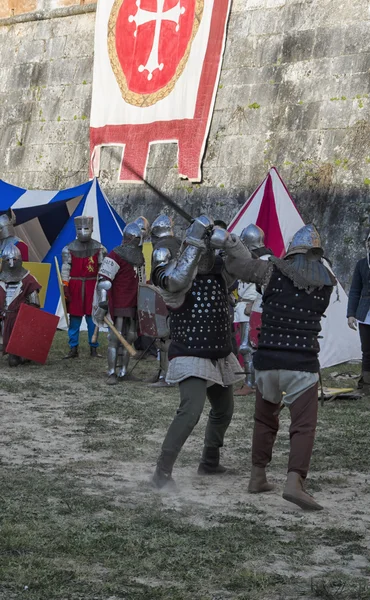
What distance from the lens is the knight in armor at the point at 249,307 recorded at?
7793mm

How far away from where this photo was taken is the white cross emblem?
42.6ft

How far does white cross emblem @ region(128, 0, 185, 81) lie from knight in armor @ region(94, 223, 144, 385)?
5134 mm

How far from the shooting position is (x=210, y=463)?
4.93 m

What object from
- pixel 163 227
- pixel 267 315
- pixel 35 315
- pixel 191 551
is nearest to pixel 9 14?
pixel 35 315

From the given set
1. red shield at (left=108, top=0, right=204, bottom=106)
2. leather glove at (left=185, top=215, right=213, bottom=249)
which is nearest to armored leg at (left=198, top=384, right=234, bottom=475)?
leather glove at (left=185, top=215, right=213, bottom=249)

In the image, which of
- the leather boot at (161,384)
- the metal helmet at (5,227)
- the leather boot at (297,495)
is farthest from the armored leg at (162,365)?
the leather boot at (297,495)

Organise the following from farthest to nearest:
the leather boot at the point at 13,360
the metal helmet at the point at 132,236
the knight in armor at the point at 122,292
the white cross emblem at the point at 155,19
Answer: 1. the white cross emblem at the point at 155,19
2. the leather boot at the point at 13,360
3. the metal helmet at the point at 132,236
4. the knight in armor at the point at 122,292

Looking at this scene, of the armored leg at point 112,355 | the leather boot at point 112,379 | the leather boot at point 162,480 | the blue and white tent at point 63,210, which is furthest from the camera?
the blue and white tent at point 63,210

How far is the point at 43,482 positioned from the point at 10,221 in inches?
259

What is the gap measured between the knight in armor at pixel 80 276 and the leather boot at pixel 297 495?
586cm

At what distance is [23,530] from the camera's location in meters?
3.66

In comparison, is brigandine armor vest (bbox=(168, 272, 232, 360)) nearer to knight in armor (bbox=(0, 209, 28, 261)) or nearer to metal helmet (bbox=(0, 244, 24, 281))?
metal helmet (bbox=(0, 244, 24, 281))

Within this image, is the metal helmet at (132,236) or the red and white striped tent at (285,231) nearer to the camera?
the metal helmet at (132,236)

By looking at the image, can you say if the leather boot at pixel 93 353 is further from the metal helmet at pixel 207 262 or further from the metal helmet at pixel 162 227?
the metal helmet at pixel 207 262
